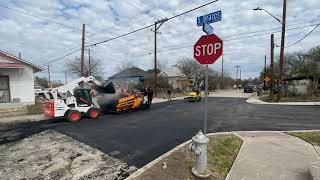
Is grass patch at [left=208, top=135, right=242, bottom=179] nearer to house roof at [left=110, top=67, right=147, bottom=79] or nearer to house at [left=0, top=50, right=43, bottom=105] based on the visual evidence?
house at [left=0, top=50, right=43, bottom=105]

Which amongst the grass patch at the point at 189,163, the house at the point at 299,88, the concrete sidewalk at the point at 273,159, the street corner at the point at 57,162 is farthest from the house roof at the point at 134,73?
the grass patch at the point at 189,163

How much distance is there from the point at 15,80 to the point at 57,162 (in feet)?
48.9

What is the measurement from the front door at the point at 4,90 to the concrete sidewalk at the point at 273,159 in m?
17.2

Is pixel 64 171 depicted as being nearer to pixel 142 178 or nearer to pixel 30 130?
pixel 142 178

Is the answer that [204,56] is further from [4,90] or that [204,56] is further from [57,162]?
[4,90]

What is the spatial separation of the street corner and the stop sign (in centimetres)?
299

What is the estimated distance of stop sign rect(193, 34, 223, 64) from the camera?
15.6ft

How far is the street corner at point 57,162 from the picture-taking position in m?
5.38

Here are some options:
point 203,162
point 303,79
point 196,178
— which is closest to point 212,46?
point 203,162

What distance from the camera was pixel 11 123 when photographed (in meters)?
12.8

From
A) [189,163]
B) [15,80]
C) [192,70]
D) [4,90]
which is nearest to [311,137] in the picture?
[189,163]

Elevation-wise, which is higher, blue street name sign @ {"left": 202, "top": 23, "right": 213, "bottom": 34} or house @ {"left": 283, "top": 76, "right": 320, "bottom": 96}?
blue street name sign @ {"left": 202, "top": 23, "right": 213, "bottom": 34}

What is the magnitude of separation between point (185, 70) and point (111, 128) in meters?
53.8

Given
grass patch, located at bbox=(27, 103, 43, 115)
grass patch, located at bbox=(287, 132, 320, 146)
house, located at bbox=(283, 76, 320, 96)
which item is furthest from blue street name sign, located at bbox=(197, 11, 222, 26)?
house, located at bbox=(283, 76, 320, 96)
